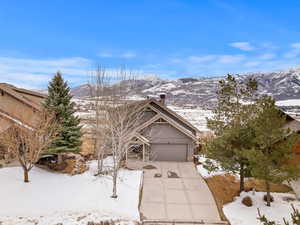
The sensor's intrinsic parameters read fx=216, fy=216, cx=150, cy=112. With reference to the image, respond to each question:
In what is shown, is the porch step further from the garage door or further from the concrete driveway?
the garage door

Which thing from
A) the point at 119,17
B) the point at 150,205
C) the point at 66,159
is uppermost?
the point at 119,17

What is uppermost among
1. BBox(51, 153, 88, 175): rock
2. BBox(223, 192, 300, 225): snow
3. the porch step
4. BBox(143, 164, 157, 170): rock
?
BBox(51, 153, 88, 175): rock

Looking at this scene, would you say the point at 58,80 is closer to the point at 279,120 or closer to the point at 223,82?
the point at 223,82

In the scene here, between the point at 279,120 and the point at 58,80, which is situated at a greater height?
the point at 58,80

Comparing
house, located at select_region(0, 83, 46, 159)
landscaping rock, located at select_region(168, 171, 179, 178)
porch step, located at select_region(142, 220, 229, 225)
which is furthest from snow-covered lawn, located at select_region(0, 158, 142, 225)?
house, located at select_region(0, 83, 46, 159)

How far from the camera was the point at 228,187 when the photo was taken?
14.8 m

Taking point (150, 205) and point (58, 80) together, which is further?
point (58, 80)

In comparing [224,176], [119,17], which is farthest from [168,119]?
[119,17]

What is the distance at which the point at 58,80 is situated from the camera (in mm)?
16031

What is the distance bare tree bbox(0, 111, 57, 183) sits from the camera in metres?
13.6

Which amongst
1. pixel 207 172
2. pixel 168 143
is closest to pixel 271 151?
pixel 207 172

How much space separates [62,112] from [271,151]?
14.0 m

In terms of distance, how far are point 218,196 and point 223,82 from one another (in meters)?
7.25

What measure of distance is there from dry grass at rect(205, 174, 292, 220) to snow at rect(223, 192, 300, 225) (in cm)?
43
